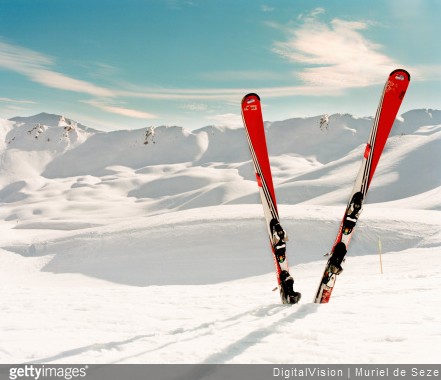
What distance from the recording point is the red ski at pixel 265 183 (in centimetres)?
870

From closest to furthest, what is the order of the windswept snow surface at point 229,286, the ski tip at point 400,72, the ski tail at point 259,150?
the windswept snow surface at point 229,286
the ski tip at point 400,72
the ski tail at point 259,150

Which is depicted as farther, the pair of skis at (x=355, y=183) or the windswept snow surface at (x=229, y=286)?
the pair of skis at (x=355, y=183)

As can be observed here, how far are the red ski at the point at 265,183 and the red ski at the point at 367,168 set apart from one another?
2.94ft

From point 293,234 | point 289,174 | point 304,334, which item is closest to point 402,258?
point 293,234

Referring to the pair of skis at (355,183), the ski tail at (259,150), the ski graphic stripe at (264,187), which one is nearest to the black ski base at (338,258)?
the pair of skis at (355,183)

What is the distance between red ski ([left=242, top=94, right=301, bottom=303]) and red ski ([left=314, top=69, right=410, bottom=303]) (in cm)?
90

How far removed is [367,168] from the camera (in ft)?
28.2

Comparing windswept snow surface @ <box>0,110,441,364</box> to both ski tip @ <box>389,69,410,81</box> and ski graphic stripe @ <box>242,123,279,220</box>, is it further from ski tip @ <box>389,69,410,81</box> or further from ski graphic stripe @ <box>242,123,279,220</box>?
ski tip @ <box>389,69,410,81</box>

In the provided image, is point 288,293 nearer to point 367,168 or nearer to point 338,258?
point 338,258

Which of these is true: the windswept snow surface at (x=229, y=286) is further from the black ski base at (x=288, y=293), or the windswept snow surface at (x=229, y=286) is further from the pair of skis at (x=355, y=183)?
the pair of skis at (x=355, y=183)

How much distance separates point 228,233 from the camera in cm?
2394

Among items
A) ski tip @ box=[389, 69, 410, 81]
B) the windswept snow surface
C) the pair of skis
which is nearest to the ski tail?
the pair of skis

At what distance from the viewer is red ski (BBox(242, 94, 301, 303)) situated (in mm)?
8695
